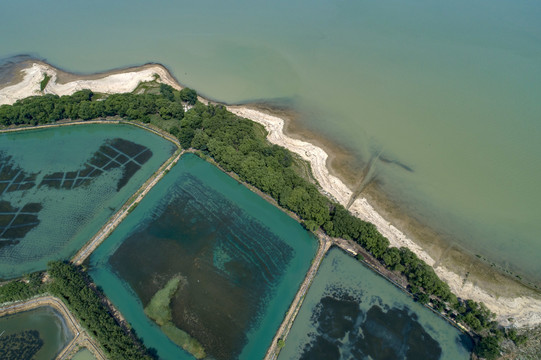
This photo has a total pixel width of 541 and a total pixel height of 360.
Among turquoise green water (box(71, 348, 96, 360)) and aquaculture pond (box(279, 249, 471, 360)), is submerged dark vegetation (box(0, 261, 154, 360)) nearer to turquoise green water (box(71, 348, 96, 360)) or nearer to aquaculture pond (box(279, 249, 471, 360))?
turquoise green water (box(71, 348, 96, 360))

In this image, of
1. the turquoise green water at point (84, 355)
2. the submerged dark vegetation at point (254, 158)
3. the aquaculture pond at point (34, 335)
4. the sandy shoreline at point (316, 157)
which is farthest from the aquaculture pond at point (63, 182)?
the turquoise green water at point (84, 355)

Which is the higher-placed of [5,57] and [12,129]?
[5,57]

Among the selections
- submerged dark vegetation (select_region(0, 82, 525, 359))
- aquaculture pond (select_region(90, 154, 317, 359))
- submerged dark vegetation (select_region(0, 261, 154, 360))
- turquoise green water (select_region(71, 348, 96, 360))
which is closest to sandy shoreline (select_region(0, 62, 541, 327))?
submerged dark vegetation (select_region(0, 82, 525, 359))

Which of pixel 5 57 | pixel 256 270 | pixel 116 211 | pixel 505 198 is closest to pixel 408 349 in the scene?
pixel 256 270

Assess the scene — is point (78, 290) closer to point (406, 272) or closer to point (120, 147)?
point (120, 147)

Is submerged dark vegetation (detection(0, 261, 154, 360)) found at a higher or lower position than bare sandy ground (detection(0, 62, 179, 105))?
lower
